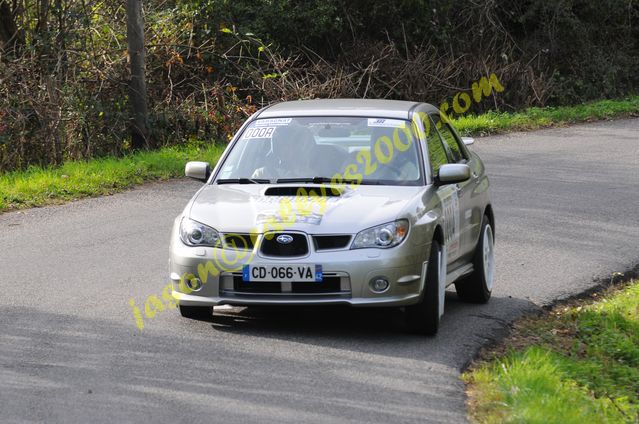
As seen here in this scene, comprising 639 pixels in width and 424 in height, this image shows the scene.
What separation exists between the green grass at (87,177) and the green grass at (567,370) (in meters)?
7.44

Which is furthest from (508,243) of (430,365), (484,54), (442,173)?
(484,54)

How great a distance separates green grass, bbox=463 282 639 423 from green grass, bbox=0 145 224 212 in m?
7.44

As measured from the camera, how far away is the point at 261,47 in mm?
24531

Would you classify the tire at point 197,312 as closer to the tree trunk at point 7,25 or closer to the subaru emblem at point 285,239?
the subaru emblem at point 285,239

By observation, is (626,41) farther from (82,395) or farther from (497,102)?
(82,395)

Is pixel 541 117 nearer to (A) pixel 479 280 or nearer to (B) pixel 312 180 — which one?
(A) pixel 479 280

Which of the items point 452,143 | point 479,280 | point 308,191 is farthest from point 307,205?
point 452,143

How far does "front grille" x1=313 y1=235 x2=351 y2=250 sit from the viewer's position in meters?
7.97

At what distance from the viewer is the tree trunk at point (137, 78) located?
63.8ft

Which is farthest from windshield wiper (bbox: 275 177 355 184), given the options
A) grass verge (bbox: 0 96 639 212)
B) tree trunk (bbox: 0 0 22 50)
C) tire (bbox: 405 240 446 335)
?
tree trunk (bbox: 0 0 22 50)

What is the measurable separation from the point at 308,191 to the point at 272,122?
1.17 metres

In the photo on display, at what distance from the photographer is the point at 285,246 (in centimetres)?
797

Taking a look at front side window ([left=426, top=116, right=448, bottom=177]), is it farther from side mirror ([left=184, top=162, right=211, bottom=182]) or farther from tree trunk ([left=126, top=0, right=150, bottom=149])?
tree trunk ([left=126, top=0, right=150, bottom=149])

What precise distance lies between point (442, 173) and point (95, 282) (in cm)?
318
